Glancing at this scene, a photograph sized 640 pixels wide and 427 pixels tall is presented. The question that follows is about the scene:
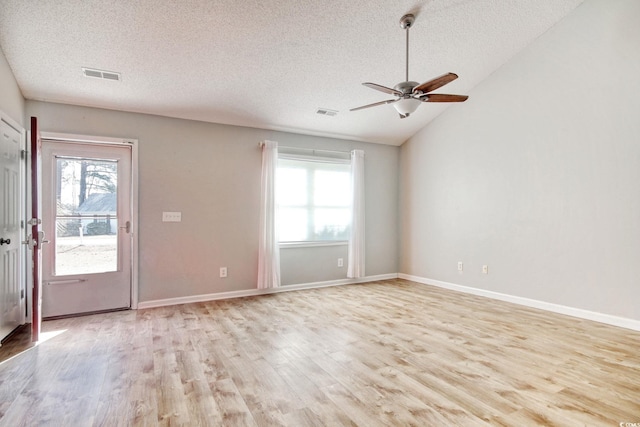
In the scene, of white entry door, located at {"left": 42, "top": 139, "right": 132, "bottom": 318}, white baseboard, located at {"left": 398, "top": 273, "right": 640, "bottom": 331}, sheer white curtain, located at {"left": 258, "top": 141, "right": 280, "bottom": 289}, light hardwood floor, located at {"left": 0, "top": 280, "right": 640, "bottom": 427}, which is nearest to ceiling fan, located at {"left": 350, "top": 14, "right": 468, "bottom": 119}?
light hardwood floor, located at {"left": 0, "top": 280, "right": 640, "bottom": 427}

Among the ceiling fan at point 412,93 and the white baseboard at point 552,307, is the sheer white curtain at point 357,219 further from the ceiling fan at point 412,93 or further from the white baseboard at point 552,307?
the ceiling fan at point 412,93

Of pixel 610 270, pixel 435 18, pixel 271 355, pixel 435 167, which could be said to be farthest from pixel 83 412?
pixel 435 167

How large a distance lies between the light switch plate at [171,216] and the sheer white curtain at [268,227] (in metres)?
1.12

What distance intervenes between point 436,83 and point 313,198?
3094 mm

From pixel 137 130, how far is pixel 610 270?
577 cm

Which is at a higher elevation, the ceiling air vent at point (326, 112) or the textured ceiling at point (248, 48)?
the textured ceiling at point (248, 48)

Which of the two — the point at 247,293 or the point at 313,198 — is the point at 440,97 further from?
the point at 247,293

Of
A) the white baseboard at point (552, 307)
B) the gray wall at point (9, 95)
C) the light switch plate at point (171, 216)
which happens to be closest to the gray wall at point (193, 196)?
the light switch plate at point (171, 216)

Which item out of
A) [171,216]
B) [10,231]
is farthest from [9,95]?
[171,216]

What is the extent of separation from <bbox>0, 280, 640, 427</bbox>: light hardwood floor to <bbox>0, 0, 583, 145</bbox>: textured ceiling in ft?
8.70

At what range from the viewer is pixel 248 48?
3.47m

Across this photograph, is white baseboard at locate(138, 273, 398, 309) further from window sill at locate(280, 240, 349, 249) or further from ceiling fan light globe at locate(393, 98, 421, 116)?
ceiling fan light globe at locate(393, 98, 421, 116)

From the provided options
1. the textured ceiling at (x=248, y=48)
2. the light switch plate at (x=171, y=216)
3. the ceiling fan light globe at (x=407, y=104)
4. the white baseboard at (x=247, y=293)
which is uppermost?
the textured ceiling at (x=248, y=48)

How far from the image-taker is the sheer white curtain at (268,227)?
4852mm
